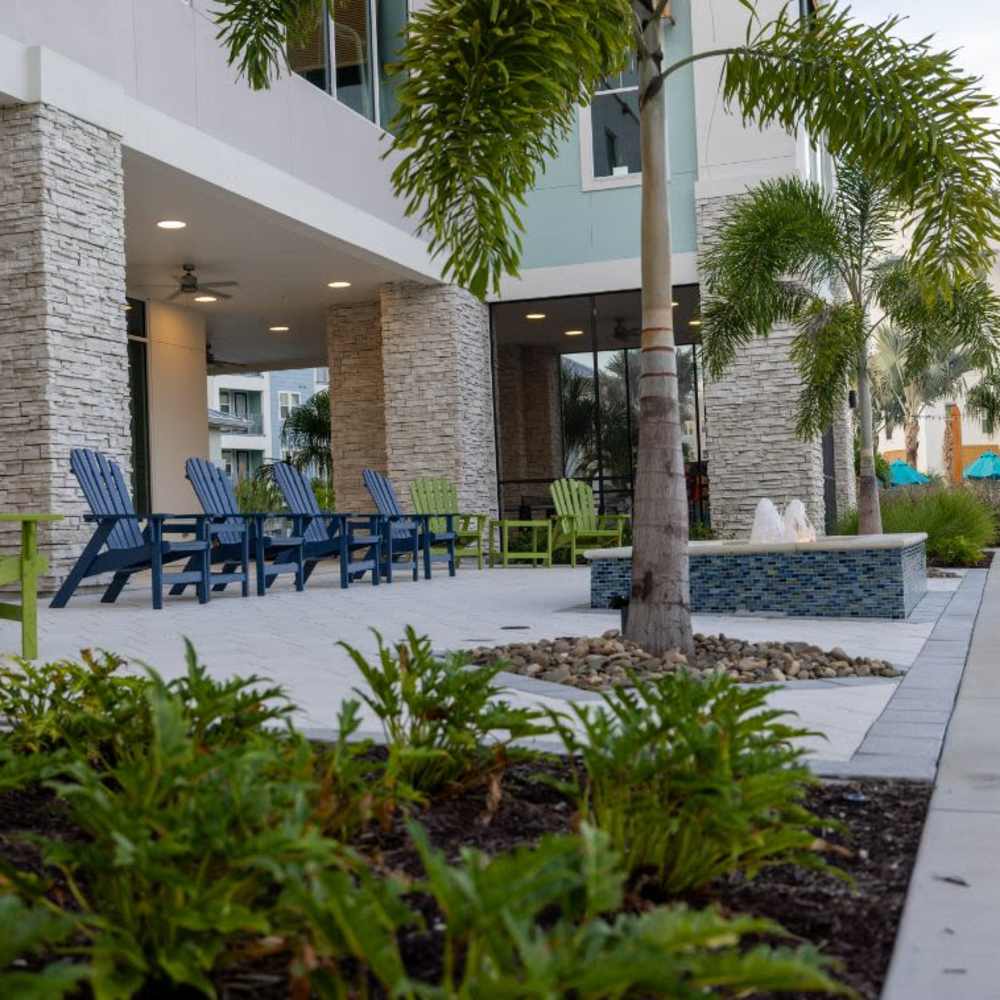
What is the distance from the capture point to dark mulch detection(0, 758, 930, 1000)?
1.68 meters

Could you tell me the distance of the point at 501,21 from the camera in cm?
436

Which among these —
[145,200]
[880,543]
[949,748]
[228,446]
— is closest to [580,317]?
[145,200]

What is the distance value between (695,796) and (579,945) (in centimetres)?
67

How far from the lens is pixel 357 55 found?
14.7 metres

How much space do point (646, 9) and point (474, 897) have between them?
15.9 feet

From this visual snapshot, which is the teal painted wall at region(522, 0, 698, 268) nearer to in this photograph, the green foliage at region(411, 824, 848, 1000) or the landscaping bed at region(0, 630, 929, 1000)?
the landscaping bed at region(0, 630, 929, 1000)

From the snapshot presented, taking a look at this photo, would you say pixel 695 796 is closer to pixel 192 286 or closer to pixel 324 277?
pixel 192 286

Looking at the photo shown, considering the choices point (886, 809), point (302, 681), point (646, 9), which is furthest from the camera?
point (646, 9)

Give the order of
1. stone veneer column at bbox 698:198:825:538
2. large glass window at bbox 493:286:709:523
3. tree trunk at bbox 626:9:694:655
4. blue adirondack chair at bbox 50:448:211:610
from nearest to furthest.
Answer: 1. tree trunk at bbox 626:9:694:655
2. blue adirondack chair at bbox 50:448:211:610
3. stone veneer column at bbox 698:198:825:538
4. large glass window at bbox 493:286:709:523

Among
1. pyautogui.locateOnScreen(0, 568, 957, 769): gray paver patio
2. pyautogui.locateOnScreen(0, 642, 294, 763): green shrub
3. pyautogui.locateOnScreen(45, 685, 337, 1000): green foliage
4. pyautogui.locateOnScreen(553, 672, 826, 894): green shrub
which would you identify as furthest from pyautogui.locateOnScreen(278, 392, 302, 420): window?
pyautogui.locateOnScreen(45, 685, 337, 1000): green foliage

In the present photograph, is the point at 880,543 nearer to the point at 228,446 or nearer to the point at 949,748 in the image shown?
the point at 949,748

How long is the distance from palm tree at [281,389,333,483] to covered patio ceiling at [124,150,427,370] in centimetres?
517

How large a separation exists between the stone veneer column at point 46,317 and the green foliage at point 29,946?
8012 millimetres

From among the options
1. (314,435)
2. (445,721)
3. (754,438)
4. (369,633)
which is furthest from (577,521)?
(314,435)
